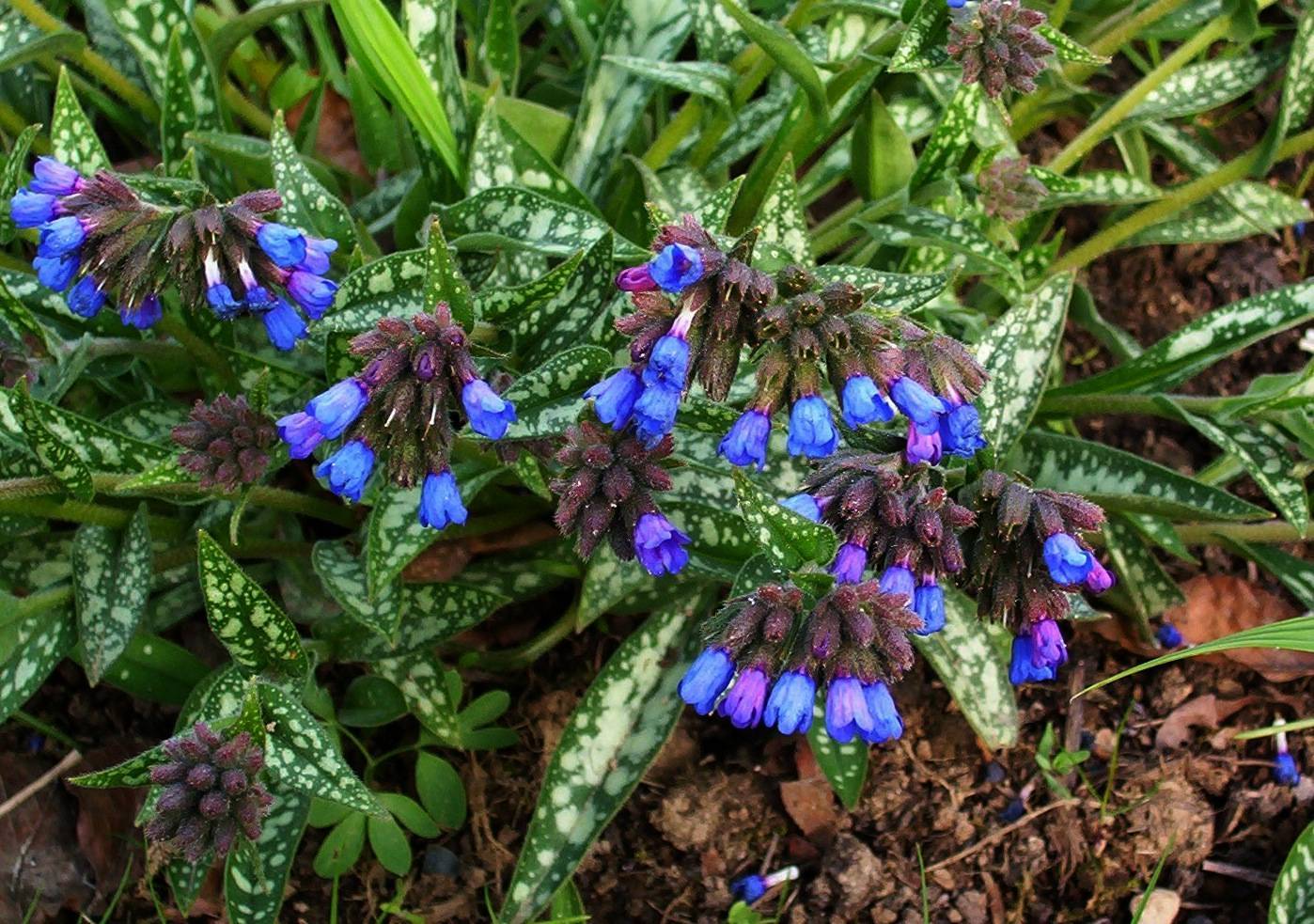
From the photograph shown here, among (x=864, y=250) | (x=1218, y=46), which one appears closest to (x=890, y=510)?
(x=864, y=250)

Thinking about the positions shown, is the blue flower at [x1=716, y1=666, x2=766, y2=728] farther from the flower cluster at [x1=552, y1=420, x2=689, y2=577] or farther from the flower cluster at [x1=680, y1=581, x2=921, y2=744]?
the flower cluster at [x1=552, y1=420, x2=689, y2=577]

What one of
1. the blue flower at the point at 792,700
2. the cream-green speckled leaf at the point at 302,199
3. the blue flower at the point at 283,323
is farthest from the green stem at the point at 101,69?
the blue flower at the point at 792,700

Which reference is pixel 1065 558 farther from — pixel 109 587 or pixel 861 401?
pixel 109 587

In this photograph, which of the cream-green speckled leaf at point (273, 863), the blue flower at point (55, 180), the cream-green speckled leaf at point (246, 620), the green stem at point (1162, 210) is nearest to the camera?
the blue flower at point (55, 180)

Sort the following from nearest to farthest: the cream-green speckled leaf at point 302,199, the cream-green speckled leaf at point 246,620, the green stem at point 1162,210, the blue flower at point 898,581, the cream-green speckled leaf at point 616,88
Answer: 1. the blue flower at point 898,581
2. the cream-green speckled leaf at point 246,620
3. the cream-green speckled leaf at point 302,199
4. the cream-green speckled leaf at point 616,88
5. the green stem at point 1162,210

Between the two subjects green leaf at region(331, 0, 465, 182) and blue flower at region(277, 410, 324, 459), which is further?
green leaf at region(331, 0, 465, 182)

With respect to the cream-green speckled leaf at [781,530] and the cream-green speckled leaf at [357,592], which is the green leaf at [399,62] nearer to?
the cream-green speckled leaf at [357,592]

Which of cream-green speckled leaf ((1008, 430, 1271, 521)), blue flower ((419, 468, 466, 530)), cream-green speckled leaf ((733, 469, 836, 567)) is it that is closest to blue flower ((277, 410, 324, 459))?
blue flower ((419, 468, 466, 530))
